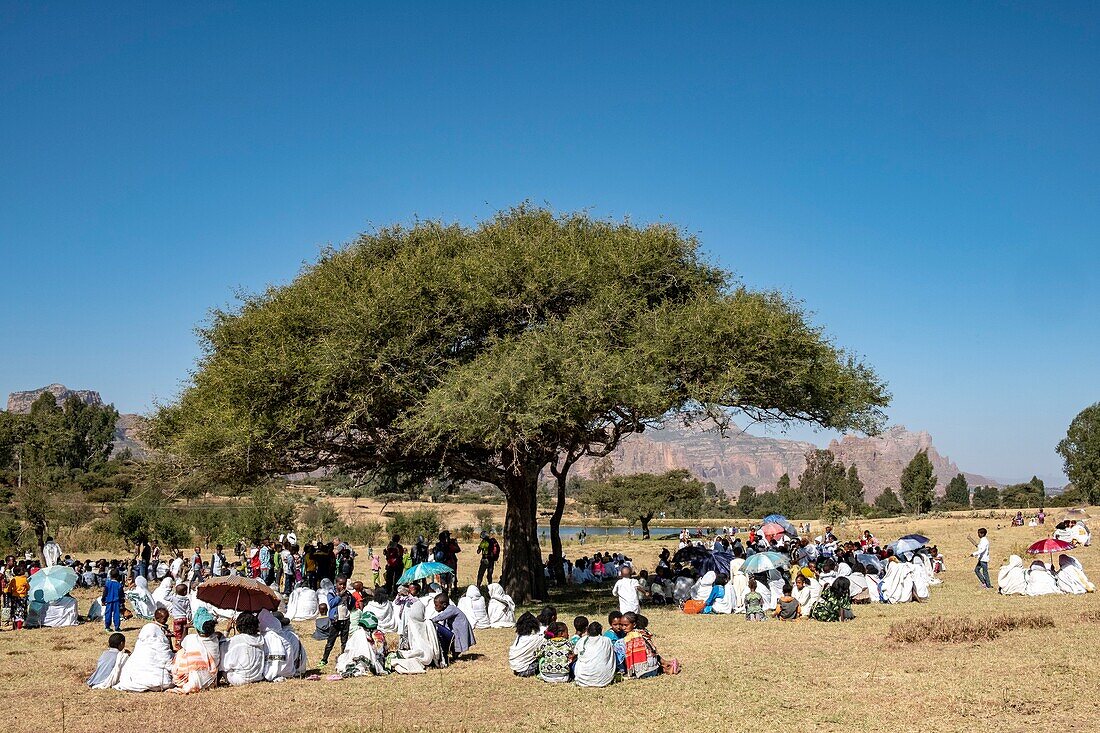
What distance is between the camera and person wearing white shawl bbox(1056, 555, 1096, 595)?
20.8m

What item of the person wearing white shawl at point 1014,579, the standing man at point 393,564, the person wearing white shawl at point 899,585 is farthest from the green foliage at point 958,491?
the standing man at point 393,564

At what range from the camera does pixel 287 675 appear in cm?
1299

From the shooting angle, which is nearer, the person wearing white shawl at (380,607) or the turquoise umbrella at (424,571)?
the person wearing white shawl at (380,607)

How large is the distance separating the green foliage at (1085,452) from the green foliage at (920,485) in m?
13.1

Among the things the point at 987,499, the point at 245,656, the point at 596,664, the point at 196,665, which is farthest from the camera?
the point at 987,499

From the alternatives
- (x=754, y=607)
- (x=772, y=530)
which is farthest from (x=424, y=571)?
(x=772, y=530)

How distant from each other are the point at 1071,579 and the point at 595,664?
14.9 metres

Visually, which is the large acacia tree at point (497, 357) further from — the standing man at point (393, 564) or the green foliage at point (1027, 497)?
the green foliage at point (1027, 497)

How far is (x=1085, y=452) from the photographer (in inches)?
3442

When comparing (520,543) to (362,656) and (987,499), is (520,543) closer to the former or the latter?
(362,656)

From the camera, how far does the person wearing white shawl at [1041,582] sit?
68.5 ft

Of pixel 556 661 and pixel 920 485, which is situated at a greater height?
pixel 920 485

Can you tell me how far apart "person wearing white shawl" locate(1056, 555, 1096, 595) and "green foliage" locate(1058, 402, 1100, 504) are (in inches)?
2852

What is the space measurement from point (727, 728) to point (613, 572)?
2197 cm
